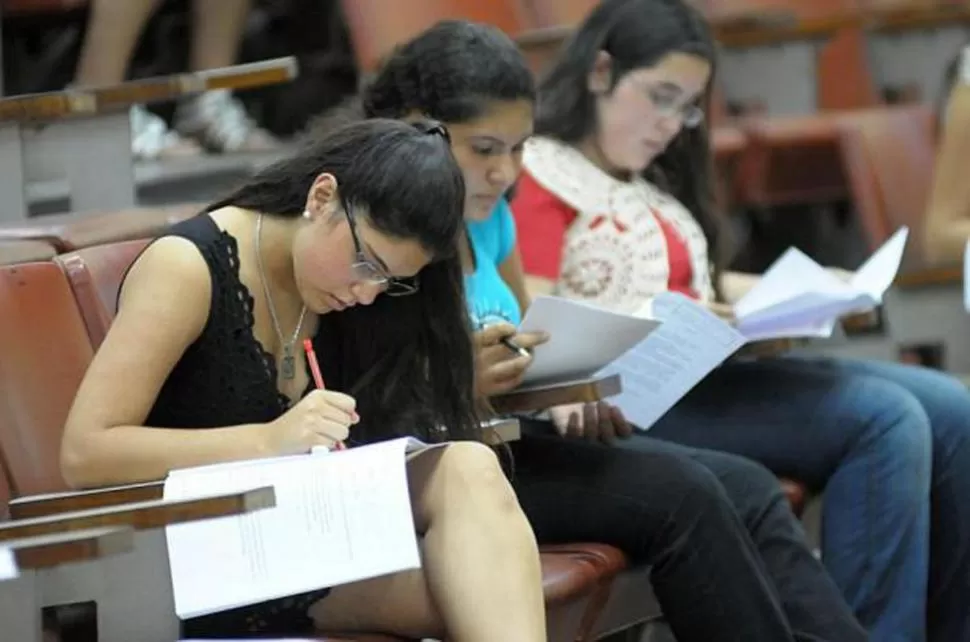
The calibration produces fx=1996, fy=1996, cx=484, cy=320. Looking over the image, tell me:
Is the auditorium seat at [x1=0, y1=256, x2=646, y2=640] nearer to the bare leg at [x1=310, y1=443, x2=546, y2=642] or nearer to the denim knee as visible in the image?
the bare leg at [x1=310, y1=443, x2=546, y2=642]

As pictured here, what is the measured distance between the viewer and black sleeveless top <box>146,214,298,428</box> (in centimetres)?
171

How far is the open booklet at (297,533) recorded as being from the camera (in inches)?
58.4

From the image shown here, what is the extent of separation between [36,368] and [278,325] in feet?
0.71

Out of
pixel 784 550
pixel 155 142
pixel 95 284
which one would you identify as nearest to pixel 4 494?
pixel 95 284

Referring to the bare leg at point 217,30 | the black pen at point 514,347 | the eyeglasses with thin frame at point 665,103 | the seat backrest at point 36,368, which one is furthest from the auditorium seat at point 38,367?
the bare leg at point 217,30

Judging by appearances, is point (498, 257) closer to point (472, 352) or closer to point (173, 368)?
point (472, 352)

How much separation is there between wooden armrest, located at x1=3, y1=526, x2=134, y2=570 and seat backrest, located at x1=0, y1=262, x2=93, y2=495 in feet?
1.56

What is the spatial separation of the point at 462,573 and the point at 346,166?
368 mm

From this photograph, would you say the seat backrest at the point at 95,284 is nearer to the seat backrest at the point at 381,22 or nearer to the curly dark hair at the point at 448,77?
the curly dark hair at the point at 448,77

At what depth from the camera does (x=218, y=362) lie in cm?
172

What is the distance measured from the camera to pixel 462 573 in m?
1.62

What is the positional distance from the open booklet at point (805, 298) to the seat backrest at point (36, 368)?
75cm

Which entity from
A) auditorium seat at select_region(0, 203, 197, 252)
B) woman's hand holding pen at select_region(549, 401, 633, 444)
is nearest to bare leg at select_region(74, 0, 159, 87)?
auditorium seat at select_region(0, 203, 197, 252)

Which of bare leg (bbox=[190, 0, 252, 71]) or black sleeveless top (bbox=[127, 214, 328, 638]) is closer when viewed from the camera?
black sleeveless top (bbox=[127, 214, 328, 638])
